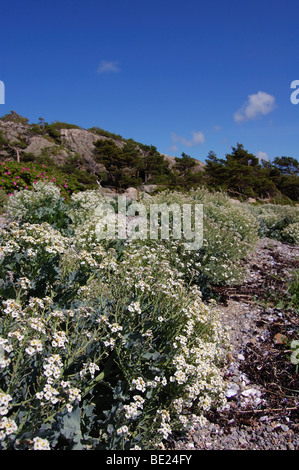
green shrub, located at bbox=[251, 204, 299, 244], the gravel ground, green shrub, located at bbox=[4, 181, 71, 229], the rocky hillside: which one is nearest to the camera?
the gravel ground

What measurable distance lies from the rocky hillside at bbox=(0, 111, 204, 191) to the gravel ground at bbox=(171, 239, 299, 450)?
25765mm

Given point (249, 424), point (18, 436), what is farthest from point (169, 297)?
point (18, 436)

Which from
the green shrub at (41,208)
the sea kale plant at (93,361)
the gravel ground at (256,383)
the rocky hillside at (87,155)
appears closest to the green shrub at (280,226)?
the gravel ground at (256,383)

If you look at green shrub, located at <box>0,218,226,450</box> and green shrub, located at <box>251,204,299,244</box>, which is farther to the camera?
green shrub, located at <box>251,204,299,244</box>

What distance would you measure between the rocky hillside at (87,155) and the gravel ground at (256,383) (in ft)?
84.5

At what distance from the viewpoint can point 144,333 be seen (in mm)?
2061

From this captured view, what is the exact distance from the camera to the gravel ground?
6.82 ft

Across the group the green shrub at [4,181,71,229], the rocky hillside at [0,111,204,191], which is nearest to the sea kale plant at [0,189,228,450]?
the green shrub at [4,181,71,229]

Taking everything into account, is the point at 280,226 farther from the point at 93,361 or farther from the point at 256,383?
the point at 93,361

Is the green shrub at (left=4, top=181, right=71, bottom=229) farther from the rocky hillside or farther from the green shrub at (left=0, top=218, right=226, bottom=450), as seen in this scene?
the rocky hillside

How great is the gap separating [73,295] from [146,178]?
110 feet

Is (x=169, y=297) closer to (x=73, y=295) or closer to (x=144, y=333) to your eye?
(x=144, y=333)

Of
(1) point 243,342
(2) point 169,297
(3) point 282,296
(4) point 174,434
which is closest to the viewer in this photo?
(4) point 174,434

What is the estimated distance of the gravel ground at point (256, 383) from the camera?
2.08 metres
